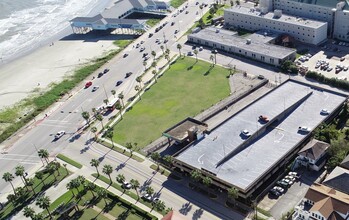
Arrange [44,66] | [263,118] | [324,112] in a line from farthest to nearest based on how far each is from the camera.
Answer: [44,66] < [324,112] < [263,118]

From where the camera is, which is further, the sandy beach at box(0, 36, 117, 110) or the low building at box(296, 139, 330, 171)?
the sandy beach at box(0, 36, 117, 110)

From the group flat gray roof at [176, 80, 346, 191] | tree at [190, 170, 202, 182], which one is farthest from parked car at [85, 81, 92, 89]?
tree at [190, 170, 202, 182]

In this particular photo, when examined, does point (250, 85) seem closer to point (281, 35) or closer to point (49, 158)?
point (281, 35)

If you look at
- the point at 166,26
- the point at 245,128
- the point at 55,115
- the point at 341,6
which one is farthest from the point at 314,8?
the point at 55,115

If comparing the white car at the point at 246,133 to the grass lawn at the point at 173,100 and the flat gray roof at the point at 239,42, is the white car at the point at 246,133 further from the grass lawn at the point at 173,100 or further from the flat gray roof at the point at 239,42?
the flat gray roof at the point at 239,42

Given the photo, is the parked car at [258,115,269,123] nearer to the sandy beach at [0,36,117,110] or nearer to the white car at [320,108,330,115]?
the white car at [320,108,330,115]

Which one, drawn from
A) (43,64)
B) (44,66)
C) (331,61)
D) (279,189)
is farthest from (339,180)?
(43,64)

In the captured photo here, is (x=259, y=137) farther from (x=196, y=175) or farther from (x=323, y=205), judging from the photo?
(x=323, y=205)
